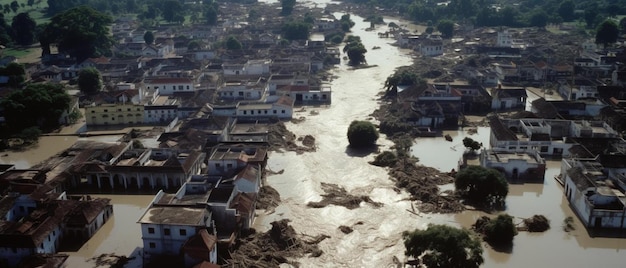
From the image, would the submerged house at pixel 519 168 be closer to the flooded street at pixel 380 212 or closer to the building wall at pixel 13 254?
the flooded street at pixel 380 212

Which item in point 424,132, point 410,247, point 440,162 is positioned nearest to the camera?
point 410,247

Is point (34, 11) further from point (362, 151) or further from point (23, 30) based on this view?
point (362, 151)

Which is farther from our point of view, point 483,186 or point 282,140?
point 282,140

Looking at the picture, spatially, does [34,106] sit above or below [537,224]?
above

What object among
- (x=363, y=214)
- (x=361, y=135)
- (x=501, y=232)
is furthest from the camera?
(x=361, y=135)

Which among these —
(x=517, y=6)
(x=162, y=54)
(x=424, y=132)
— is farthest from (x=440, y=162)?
(x=517, y=6)

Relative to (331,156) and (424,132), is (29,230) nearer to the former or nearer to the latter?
(331,156)

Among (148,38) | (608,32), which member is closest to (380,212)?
(608,32)
